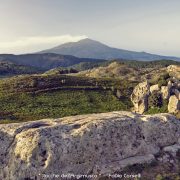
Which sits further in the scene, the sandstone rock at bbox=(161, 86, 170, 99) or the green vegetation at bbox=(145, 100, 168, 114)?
the sandstone rock at bbox=(161, 86, 170, 99)

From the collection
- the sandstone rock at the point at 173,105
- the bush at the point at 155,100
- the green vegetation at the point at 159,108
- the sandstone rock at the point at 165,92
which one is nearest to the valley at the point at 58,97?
the green vegetation at the point at 159,108

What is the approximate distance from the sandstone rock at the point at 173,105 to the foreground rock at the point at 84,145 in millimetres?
58846

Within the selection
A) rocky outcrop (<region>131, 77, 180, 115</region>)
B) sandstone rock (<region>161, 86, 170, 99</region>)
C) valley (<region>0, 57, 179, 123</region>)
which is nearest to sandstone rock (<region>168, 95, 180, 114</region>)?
rocky outcrop (<region>131, 77, 180, 115</region>)

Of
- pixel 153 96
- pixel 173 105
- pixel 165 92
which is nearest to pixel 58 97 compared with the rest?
pixel 153 96

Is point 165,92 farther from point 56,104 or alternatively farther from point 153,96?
point 56,104

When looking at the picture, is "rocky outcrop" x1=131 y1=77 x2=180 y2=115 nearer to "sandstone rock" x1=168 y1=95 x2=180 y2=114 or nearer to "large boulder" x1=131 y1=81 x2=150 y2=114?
"large boulder" x1=131 y1=81 x2=150 y2=114

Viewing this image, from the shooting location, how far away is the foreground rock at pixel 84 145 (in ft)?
90.9

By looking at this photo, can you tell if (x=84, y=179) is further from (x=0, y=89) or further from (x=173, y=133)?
(x=0, y=89)

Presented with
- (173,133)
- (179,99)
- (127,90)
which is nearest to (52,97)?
(127,90)

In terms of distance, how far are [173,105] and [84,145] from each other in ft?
217

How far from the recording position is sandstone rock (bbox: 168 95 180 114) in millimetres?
89750

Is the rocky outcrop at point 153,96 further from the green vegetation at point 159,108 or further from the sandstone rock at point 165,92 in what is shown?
the green vegetation at point 159,108

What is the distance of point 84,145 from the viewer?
28.6m

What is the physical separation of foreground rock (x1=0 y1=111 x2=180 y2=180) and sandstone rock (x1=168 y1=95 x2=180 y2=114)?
5885 centimetres
